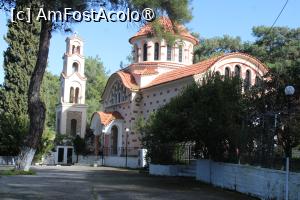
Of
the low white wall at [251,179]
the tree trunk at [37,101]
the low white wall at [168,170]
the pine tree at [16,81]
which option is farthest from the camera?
the pine tree at [16,81]

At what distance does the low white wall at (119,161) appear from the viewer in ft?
119

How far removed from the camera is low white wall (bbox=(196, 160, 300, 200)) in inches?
508

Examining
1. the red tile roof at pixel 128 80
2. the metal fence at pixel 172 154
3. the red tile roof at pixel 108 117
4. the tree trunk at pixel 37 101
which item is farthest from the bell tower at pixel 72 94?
the tree trunk at pixel 37 101

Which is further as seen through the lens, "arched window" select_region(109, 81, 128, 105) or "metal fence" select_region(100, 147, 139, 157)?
"arched window" select_region(109, 81, 128, 105)

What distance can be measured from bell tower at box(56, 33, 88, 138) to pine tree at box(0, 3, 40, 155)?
13.9 metres

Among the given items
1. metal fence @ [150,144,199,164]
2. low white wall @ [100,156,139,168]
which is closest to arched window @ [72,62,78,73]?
low white wall @ [100,156,139,168]

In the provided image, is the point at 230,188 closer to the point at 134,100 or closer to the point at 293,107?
the point at 293,107

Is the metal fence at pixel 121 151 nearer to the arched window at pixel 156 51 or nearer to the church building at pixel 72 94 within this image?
the church building at pixel 72 94

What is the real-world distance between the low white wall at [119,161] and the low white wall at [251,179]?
15.2 meters

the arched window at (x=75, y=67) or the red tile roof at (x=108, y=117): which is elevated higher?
the arched window at (x=75, y=67)

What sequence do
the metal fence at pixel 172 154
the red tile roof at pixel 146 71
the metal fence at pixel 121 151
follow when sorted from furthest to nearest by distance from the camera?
the red tile roof at pixel 146 71 → the metal fence at pixel 121 151 → the metal fence at pixel 172 154

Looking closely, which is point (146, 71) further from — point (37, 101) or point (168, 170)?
point (37, 101)

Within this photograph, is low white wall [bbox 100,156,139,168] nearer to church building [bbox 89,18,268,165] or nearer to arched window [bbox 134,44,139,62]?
church building [bbox 89,18,268,165]

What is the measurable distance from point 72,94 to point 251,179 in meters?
39.7
